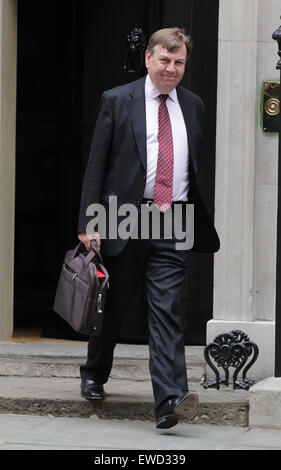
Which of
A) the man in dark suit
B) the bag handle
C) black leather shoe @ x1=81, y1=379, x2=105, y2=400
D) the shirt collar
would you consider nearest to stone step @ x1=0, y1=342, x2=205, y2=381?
black leather shoe @ x1=81, y1=379, x2=105, y2=400

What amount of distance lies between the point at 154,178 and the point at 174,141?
0.22 meters

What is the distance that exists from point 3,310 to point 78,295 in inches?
79.1

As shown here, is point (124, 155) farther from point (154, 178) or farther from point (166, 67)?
point (166, 67)

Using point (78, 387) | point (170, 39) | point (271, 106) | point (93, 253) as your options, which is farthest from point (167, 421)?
point (271, 106)

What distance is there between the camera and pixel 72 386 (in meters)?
7.21

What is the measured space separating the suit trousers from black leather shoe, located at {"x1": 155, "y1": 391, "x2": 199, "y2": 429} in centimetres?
4

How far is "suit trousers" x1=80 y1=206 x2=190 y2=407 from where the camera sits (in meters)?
6.16

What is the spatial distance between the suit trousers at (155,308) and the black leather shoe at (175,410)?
0.13 feet

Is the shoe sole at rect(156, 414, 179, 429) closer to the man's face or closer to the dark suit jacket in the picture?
the dark suit jacket

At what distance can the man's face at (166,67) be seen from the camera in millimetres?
6285

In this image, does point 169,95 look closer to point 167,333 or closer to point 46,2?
point 167,333

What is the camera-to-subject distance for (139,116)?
6332 millimetres

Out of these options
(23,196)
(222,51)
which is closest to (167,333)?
(222,51)

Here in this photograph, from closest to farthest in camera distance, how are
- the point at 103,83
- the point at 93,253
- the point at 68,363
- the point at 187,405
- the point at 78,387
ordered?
1. the point at 187,405
2. the point at 93,253
3. the point at 78,387
4. the point at 68,363
5. the point at 103,83
